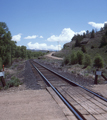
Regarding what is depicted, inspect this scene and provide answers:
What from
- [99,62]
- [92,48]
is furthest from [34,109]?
[92,48]

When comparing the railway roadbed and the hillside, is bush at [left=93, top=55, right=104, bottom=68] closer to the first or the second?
the hillside

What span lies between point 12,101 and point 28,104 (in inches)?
31.7

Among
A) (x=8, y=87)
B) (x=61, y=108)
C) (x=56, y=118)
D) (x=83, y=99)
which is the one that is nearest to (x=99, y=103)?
(x=83, y=99)

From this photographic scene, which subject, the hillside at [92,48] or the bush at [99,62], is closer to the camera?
the bush at [99,62]

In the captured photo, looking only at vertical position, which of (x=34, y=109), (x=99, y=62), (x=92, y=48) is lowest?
(x=34, y=109)

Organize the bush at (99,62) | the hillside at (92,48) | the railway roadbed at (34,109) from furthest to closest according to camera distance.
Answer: the hillside at (92,48) < the bush at (99,62) < the railway roadbed at (34,109)

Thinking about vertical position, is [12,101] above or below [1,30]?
below

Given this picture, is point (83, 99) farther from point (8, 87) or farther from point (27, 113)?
point (8, 87)

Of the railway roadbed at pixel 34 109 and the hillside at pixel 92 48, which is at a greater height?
the hillside at pixel 92 48

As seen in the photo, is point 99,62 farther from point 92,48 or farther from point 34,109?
point 92,48

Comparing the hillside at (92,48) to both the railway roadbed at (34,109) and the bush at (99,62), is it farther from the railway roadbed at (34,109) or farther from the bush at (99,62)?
the railway roadbed at (34,109)

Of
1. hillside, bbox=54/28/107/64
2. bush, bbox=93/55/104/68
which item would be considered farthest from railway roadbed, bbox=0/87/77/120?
hillside, bbox=54/28/107/64

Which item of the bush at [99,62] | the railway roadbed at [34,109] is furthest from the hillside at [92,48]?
the railway roadbed at [34,109]

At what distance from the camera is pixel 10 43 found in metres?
44.2
